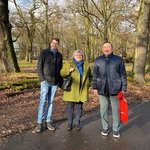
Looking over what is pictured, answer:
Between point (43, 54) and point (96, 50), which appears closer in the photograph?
point (43, 54)

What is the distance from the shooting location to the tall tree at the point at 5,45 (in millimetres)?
16886

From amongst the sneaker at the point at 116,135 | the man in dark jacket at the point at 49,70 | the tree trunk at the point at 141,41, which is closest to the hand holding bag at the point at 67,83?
the man in dark jacket at the point at 49,70

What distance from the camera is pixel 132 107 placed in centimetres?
996

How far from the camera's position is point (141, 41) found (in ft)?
51.8

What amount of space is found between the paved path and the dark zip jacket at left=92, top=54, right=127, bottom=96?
106 centimetres

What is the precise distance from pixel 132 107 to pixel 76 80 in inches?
153

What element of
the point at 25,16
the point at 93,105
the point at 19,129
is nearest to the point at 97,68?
the point at 19,129

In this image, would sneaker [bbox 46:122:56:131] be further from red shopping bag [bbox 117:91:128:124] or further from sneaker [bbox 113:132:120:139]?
red shopping bag [bbox 117:91:128:124]

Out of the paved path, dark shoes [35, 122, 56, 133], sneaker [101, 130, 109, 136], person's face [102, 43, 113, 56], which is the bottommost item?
the paved path

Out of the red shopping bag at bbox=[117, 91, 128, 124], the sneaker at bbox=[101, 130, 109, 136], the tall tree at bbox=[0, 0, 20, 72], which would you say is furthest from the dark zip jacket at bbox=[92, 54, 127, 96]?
the tall tree at bbox=[0, 0, 20, 72]

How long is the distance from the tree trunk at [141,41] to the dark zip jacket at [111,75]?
983 cm

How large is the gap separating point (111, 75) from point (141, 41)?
10.1 metres

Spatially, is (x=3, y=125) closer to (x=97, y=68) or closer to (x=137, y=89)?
(x=97, y=68)

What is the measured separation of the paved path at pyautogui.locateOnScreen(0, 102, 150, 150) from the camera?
576cm
